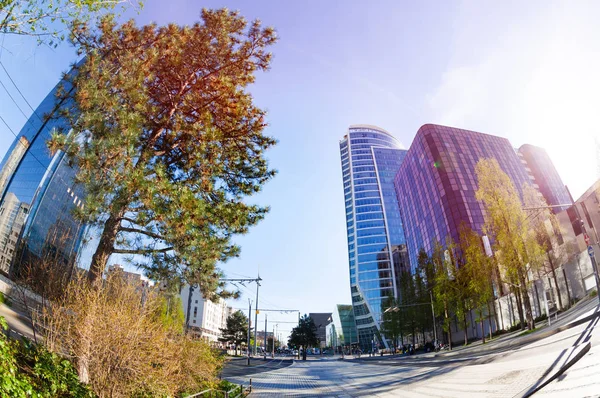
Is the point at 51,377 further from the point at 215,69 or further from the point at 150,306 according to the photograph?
the point at 215,69

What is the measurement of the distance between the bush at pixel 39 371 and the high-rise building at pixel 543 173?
112m

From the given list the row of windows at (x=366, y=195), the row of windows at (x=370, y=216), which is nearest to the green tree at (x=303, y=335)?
the row of windows at (x=370, y=216)

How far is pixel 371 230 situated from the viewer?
112m

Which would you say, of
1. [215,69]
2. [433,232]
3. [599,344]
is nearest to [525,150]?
[433,232]

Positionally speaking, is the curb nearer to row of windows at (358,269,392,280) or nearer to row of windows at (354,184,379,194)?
row of windows at (358,269,392,280)

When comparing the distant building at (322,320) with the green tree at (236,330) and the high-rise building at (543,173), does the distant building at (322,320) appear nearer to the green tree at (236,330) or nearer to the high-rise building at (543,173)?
the green tree at (236,330)

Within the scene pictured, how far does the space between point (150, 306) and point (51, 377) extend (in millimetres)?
2318

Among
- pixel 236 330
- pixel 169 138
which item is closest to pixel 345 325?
pixel 236 330

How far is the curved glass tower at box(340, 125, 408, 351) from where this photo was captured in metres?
104

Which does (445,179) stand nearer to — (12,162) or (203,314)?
(12,162)

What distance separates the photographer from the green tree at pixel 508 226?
27.8 metres

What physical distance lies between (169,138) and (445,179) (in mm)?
Result: 63863

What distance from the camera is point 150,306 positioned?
27.5ft

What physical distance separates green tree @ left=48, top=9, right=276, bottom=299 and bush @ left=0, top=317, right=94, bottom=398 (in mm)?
2103
